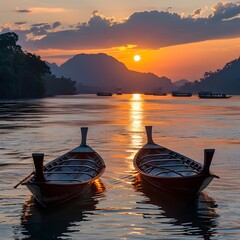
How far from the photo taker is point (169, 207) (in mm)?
19609

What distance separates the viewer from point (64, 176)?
21.9 m

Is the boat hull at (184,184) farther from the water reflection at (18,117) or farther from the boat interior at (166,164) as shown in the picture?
the water reflection at (18,117)

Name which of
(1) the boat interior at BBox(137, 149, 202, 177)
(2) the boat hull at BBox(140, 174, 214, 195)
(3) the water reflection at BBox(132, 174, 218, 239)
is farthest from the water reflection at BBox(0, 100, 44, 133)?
(2) the boat hull at BBox(140, 174, 214, 195)

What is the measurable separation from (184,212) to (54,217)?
4.60 m

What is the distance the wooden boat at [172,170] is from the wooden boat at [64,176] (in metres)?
2.12

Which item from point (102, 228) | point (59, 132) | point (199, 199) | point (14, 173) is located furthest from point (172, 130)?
point (102, 228)

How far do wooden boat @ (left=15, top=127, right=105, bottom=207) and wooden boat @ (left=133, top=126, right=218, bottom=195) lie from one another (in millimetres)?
2117

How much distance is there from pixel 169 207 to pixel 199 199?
1793mm

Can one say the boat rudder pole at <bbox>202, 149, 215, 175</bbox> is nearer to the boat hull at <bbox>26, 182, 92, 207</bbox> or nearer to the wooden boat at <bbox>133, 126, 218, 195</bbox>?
the wooden boat at <bbox>133, 126, 218, 195</bbox>

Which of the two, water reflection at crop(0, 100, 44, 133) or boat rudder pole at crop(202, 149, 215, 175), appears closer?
boat rudder pole at crop(202, 149, 215, 175)

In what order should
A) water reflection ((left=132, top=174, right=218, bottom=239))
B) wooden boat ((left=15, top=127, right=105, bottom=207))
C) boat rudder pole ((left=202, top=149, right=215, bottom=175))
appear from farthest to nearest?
boat rudder pole ((left=202, top=149, right=215, bottom=175))
wooden boat ((left=15, top=127, right=105, bottom=207))
water reflection ((left=132, top=174, right=218, bottom=239))

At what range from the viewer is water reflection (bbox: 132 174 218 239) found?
55.4ft

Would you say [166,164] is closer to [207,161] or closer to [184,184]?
[184,184]

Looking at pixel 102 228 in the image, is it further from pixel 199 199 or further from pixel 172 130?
pixel 172 130
